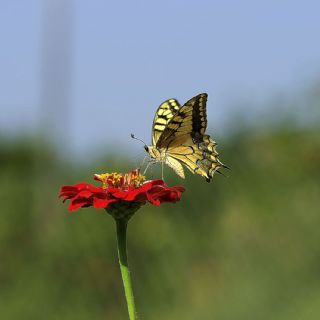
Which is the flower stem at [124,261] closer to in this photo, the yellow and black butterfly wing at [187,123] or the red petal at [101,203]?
the red petal at [101,203]

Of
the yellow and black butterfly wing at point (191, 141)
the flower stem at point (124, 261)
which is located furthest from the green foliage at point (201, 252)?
the flower stem at point (124, 261)

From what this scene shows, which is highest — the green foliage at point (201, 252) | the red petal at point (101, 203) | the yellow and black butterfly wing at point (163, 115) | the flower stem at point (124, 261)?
the yellow and black butterfly wing at point (163, 115)

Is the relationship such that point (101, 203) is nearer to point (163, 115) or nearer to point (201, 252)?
point (163, 115)

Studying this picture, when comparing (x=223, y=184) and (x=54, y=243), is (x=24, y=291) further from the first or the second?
(x=223, y=184)

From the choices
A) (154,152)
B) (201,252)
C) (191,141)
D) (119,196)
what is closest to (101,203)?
(119,196)

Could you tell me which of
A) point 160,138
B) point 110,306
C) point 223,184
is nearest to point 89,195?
point 160,138
